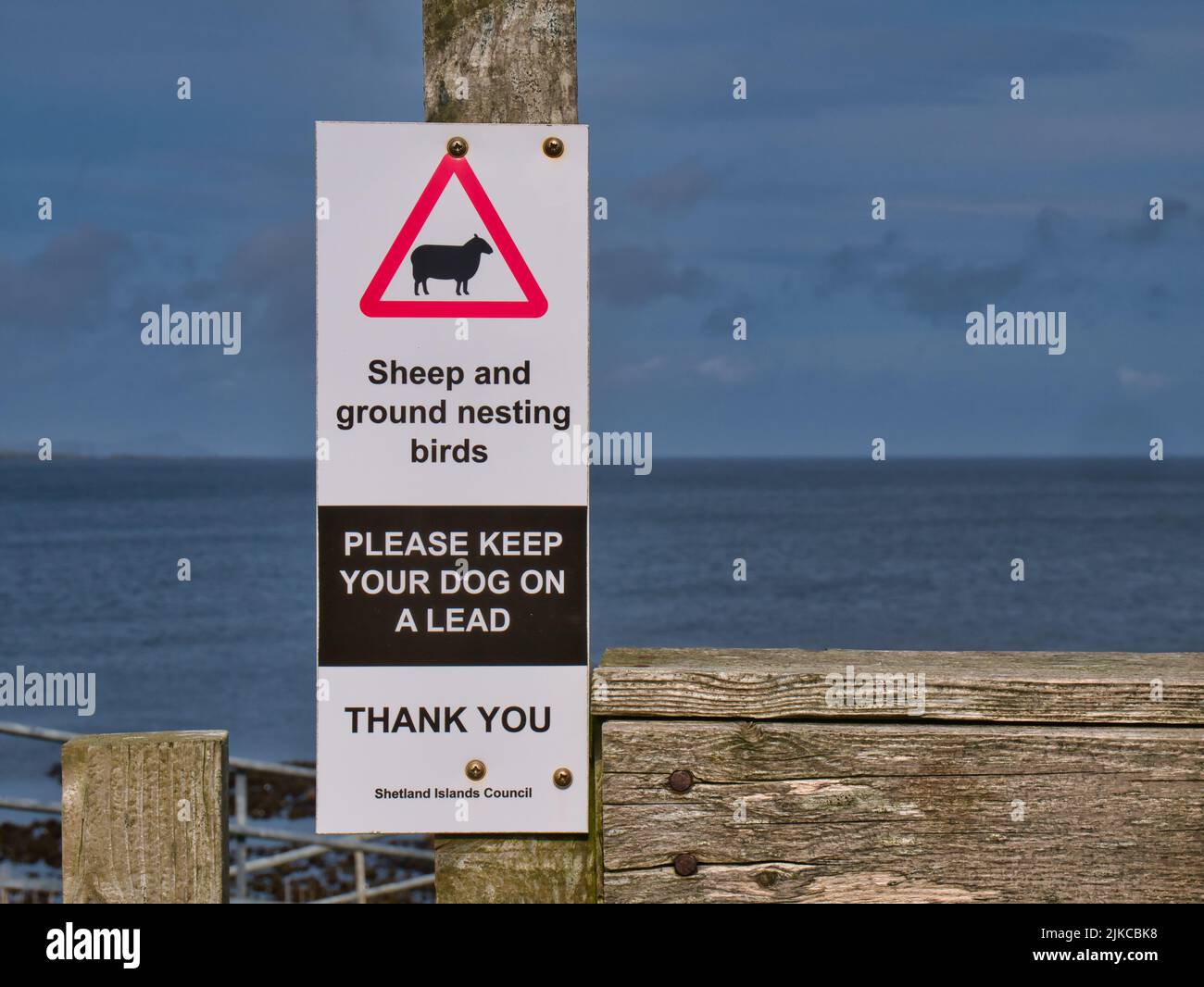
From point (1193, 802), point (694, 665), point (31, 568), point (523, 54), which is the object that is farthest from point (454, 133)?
point (31, 568)

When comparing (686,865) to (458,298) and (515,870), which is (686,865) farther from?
(458,298)

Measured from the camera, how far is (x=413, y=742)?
2.49m

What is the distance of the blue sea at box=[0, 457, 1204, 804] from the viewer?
5544 centimetres

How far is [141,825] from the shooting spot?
2217 mm

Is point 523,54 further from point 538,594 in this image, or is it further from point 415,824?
point 415,824

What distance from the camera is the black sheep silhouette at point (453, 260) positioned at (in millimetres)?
2461

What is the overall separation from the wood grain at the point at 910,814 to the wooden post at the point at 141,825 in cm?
79

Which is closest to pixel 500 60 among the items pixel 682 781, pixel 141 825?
pixel 682 781

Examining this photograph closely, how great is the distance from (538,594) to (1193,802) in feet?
4.43

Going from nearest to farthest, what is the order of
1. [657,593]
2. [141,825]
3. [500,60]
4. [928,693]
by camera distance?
[141,825], [928,693], [500,60], [657,593]

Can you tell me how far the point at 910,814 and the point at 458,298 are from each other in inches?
54.8

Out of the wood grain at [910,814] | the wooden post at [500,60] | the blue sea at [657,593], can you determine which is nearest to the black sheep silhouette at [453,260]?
the wooden post at [500,60]

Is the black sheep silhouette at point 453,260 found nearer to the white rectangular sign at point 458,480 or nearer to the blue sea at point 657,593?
the white rectangular sign at point 458,480

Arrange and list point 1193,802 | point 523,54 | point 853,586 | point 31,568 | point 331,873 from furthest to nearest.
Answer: point 31,568 < point 853,586 < point 331,873 < point 523,54 < point 1193,802
